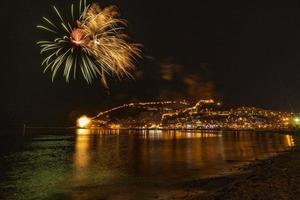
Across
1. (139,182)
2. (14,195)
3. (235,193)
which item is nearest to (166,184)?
(139,182)

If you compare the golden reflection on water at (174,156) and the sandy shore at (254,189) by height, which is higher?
the golden reflection on water at (174,156)

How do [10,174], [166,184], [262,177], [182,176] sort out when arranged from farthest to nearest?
[10,174] → [182,176] → [166,184] → [262,177]

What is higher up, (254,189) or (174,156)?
(174,156)

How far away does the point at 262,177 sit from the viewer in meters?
21.0

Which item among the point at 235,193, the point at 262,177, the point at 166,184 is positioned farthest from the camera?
the point at 166,184

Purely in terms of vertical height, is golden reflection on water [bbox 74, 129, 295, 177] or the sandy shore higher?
golden reflection on water [bbox 74, 129, 295, 177]

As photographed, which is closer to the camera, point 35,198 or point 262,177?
point 35,198

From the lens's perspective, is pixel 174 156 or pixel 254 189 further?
pixel 174 156

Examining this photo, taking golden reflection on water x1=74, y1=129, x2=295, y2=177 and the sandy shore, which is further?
golden reflection on water x1=74, y1=129, x2=295, y2=177

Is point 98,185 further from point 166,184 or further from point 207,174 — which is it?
point 207,174

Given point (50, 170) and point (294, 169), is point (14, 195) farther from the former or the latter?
point (294, 169)

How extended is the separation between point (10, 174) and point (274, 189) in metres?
22.3

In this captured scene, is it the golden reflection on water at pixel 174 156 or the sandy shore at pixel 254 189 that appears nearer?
the sandy shore at pixel 254 189

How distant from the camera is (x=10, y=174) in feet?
98.0
